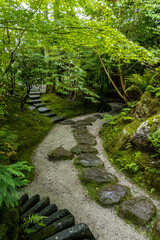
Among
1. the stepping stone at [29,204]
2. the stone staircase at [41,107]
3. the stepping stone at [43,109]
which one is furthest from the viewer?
the stepping stone at [43,109]

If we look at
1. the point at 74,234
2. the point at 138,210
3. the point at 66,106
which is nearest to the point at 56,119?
the point at 66,106

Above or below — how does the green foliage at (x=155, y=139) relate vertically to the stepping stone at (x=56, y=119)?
above

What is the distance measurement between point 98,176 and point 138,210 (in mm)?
1312

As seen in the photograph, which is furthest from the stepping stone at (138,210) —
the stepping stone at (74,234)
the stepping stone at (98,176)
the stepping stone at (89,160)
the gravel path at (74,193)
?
the stepping stone at (89,160)

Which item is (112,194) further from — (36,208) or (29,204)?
(29,204)

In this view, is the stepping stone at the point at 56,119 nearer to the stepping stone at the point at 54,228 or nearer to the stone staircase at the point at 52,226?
the stone staircase at the point at 52,226

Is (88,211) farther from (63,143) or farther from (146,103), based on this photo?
(146,103)

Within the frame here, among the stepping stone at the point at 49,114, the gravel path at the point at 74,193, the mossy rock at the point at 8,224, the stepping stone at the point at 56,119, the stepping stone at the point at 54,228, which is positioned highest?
the stepping stone at the point at 49,114

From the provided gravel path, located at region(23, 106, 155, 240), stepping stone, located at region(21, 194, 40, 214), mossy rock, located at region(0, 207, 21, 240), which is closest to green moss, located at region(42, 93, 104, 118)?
gravel path, located at region(23, 106, 155, 240)

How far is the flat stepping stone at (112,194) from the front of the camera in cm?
322

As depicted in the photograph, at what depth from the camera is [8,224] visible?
1611mm

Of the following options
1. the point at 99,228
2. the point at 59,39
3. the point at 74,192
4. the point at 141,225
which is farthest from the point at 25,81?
the point at 141,225

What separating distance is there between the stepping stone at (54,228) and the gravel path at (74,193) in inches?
21.4

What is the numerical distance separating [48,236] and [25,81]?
603cm
